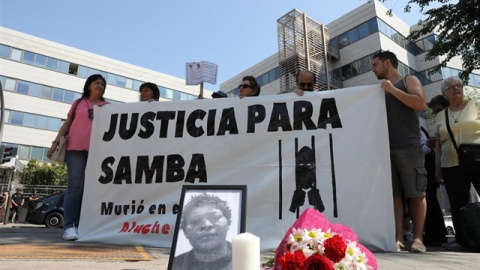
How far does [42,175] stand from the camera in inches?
1043

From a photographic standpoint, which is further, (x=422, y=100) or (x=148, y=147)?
(x=148, y=147)

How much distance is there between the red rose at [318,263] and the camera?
4.09ft

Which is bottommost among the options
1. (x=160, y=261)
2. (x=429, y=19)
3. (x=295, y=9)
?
(x=160, y=261)

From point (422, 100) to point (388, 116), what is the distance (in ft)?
1.16

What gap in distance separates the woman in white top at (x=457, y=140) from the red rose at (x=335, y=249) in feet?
9.39

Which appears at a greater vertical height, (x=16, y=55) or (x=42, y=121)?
(x=16, y=55)

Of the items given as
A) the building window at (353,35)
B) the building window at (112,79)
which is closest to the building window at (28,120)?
the building window at (112,79)

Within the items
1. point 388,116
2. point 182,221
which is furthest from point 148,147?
point 388,116

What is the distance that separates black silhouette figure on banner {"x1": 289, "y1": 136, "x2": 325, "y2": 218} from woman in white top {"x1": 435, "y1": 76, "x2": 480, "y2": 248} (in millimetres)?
1484

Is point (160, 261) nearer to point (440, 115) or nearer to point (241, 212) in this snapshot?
point (241, 212)

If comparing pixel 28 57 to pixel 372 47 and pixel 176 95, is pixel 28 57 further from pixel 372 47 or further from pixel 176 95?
pixel 372 47

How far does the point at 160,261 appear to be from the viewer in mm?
2355

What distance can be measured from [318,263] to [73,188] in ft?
11.0

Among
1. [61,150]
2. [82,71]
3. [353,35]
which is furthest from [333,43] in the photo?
[61,150]
